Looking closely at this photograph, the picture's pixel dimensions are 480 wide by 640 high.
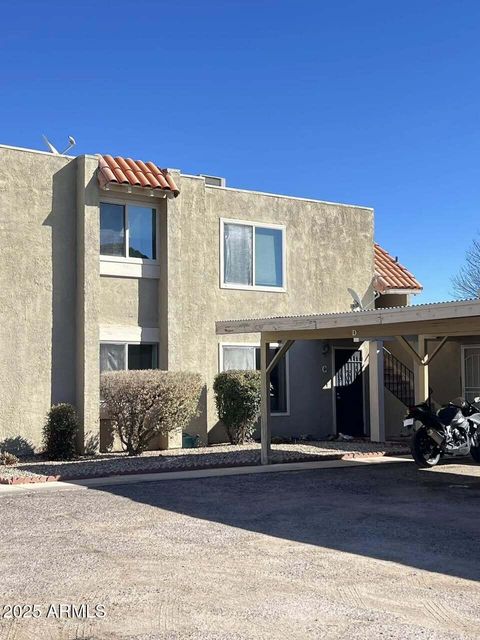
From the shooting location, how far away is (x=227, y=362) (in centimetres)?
2022

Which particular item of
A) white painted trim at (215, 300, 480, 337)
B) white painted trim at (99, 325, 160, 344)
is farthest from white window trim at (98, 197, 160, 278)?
white painted trim at (215, 300, 480, 337)

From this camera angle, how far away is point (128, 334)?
18.5 metres

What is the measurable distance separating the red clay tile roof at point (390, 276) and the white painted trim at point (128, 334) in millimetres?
7174

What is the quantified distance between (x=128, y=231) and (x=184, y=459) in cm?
531

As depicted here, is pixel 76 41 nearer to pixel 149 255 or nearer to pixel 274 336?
pixel 149 255

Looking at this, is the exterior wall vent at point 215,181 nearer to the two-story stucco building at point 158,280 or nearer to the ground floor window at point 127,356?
the two-story stucco building at point 158,280

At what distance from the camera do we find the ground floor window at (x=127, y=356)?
59.7 ft

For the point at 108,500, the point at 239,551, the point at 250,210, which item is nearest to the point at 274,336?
the point at 250,210

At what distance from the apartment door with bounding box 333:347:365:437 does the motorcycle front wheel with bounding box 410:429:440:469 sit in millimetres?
6167

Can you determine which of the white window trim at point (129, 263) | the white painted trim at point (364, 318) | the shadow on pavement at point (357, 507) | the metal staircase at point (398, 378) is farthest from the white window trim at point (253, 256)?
the shadow on pavement at point (357, 507)

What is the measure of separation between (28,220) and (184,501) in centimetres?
809

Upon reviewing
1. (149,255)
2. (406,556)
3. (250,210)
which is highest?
(250,210)

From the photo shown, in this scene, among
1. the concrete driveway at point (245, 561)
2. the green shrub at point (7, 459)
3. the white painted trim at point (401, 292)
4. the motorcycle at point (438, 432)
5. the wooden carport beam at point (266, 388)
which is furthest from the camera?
the white painted trim at point (401, 292)

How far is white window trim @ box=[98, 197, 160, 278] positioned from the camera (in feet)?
59.9
